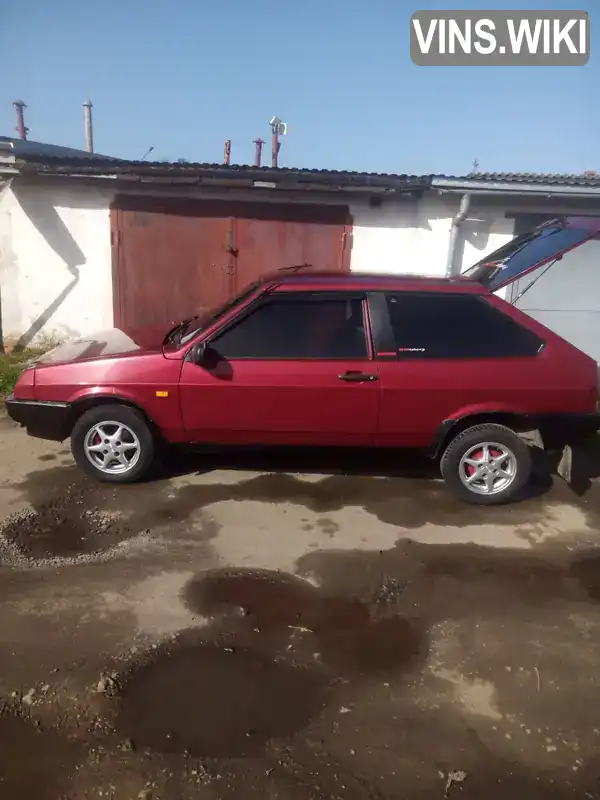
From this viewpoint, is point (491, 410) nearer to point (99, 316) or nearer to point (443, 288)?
point (443, 288)

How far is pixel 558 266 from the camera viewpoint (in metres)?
9.00

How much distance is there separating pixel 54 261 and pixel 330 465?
6351mm

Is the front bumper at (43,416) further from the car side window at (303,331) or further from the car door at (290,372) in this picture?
the car side window at (303,331)

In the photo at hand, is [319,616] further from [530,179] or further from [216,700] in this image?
[530,179]

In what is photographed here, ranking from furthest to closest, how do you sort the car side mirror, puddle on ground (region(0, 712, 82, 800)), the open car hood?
the open car hood < the car side mirror < puddle on ground (region(0, 712, 82, 800))

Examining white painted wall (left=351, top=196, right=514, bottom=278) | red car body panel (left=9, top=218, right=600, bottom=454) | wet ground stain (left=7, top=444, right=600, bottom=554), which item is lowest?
wet ground stain (left=7, top=444, right=600, bottom=554)

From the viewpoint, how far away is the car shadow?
493 centimetres

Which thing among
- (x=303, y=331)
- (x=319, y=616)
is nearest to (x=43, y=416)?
(x=303, y=331)

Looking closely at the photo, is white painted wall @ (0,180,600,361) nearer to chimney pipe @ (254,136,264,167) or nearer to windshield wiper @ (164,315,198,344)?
windshield wiper @ (164,315,198,344)

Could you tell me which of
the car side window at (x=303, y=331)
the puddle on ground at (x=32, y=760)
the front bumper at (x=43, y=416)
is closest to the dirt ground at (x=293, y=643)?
the puddle on ground at (x=32, y=760)

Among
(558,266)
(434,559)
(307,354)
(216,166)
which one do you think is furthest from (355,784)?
(558,266)

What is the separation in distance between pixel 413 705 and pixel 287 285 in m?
3.03

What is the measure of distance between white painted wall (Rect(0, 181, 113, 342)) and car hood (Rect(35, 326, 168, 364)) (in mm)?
4437

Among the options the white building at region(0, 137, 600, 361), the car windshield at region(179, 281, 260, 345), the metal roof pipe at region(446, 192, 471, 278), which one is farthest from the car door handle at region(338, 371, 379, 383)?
the metal roof pipe at region(446, 192, 471, 278)
